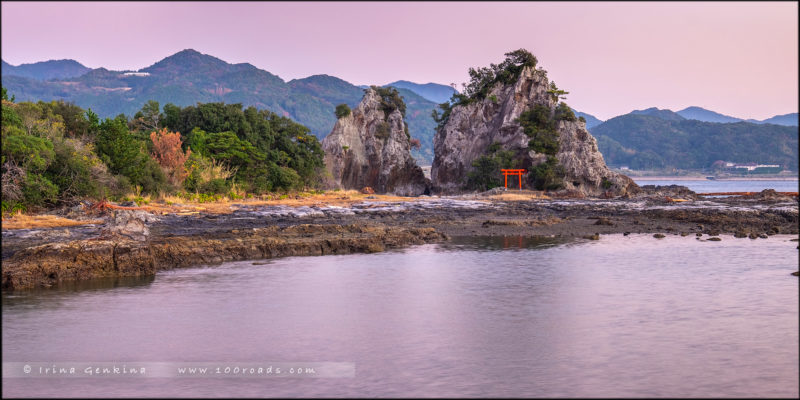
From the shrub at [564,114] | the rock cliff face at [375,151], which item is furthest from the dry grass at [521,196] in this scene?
the rock cliff face at [375,151]

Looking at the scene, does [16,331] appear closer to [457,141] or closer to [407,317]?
[407,317]

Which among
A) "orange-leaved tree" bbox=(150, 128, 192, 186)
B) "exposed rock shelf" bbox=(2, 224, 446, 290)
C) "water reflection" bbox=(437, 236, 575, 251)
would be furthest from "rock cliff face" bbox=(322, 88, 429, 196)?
"exposed rock shelf" bbox=(2, 224, 446, 290)

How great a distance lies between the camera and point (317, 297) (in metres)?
16.1

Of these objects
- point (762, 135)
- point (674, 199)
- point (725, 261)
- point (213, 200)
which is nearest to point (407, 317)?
point (725, 261)

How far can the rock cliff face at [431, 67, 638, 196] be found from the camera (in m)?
64.2

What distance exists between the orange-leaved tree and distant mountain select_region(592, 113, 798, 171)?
239 ft

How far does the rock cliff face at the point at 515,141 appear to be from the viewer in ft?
211

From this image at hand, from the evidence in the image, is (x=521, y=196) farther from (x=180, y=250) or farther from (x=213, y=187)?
(x=180, y=250)

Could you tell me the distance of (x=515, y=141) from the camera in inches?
2709

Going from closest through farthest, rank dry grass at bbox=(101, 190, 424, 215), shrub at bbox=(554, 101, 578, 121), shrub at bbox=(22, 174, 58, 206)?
shrub at bbox=(22, 174, 58, 206) → dry grass at bbox=(101, 190, 424, 215) → shrub at bbox=(554, 101, 578, 121)

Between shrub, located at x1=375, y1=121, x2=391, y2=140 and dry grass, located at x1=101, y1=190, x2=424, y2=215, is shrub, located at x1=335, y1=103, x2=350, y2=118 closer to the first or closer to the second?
shrub, located at x1=375, y1=121, x2=391, y2=140

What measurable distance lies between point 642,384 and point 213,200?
3257 centimetres

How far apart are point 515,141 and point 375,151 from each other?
16988mm

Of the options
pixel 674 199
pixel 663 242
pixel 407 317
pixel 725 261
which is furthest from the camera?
pixel 674 199
